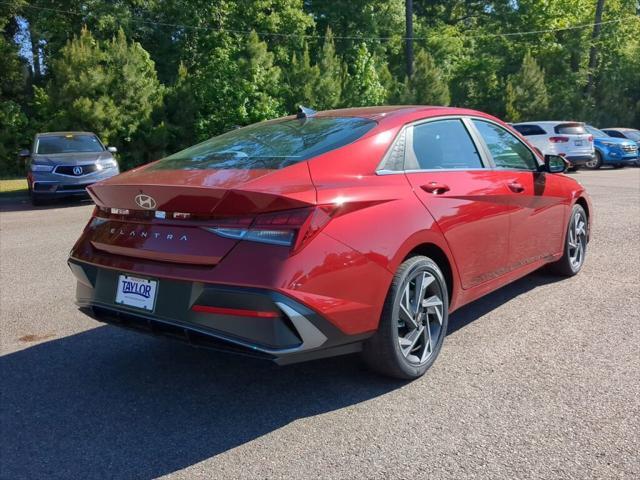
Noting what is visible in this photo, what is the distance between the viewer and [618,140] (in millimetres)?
23328

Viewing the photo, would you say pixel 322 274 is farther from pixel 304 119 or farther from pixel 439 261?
pixel 304 119

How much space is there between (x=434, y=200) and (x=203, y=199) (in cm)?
149

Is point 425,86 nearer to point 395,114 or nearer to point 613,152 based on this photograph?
point 613,152

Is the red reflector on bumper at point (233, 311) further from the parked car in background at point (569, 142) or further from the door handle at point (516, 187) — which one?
the parked car in background at point (569, 142)

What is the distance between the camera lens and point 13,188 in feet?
57.7

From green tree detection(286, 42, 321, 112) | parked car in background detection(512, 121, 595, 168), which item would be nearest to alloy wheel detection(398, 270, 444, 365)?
parked car in background detection(512, 121, 595, 168)

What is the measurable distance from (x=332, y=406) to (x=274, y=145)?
1.61 m

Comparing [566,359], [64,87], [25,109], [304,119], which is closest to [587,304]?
[566,359]

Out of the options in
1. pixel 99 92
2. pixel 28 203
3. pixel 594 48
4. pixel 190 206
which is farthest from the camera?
pixel 594 48

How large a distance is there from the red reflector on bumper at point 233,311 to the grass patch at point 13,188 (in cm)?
1509

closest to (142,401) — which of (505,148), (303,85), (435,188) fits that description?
(435,188)

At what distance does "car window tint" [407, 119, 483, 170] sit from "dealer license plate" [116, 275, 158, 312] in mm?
1719

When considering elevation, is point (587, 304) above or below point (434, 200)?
below

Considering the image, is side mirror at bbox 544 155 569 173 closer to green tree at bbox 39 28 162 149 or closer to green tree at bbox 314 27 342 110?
green tree at bbox 39 28 162 149
